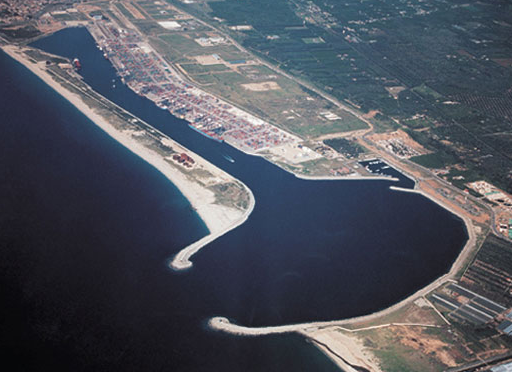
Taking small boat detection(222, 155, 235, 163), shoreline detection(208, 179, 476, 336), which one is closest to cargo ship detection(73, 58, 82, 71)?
small boat detection(222, 155, 235, 163)

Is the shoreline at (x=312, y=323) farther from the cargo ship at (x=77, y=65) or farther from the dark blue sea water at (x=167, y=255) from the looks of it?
the cargo ship at (x=77, y=65)

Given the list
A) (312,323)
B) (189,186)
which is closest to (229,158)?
(189,186)

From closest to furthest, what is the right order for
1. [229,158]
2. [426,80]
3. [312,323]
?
[312,323] → [229,158] → [426,80]

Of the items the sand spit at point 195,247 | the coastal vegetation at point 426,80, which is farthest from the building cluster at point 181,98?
the coastal vegetation at point 426,80

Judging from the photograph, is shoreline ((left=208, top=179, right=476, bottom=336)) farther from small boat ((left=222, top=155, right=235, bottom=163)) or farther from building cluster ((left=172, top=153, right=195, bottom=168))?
small boat ((left=222, top=155, right=235, bottom=163))

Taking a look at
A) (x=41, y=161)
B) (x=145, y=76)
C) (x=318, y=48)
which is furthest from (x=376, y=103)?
(x=41, y=161)

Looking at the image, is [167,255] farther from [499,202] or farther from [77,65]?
[77,65]
